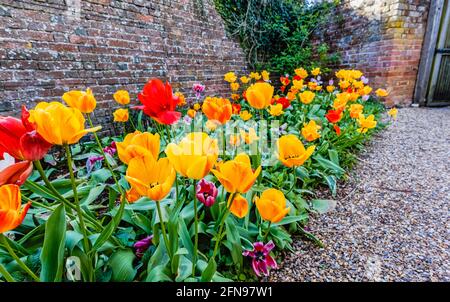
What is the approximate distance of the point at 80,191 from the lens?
44.4 inches

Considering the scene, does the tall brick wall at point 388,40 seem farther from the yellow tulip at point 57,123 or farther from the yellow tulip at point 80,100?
the yellow tulip at point 57,123

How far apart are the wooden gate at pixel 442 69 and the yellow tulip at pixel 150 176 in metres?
5.28

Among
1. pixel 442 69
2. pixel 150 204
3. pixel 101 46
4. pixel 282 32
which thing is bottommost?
pixel 150 204

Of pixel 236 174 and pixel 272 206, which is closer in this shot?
pixel 236 174

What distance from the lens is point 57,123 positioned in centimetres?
53

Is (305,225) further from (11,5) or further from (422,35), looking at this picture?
Result: (422,35)

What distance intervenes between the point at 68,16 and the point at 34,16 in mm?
285

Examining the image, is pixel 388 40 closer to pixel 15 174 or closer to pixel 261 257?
pixel 261 257

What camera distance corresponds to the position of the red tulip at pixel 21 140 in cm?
50

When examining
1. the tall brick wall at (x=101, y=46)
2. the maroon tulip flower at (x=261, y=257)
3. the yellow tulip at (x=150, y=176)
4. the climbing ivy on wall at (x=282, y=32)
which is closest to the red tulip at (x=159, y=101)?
the yellow tulip at (x=150, y=176)

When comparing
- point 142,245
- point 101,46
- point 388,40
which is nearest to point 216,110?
point 142,245

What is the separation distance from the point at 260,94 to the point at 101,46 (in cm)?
222

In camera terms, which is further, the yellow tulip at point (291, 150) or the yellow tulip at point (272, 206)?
the yellow tulip at point (291, 150)
